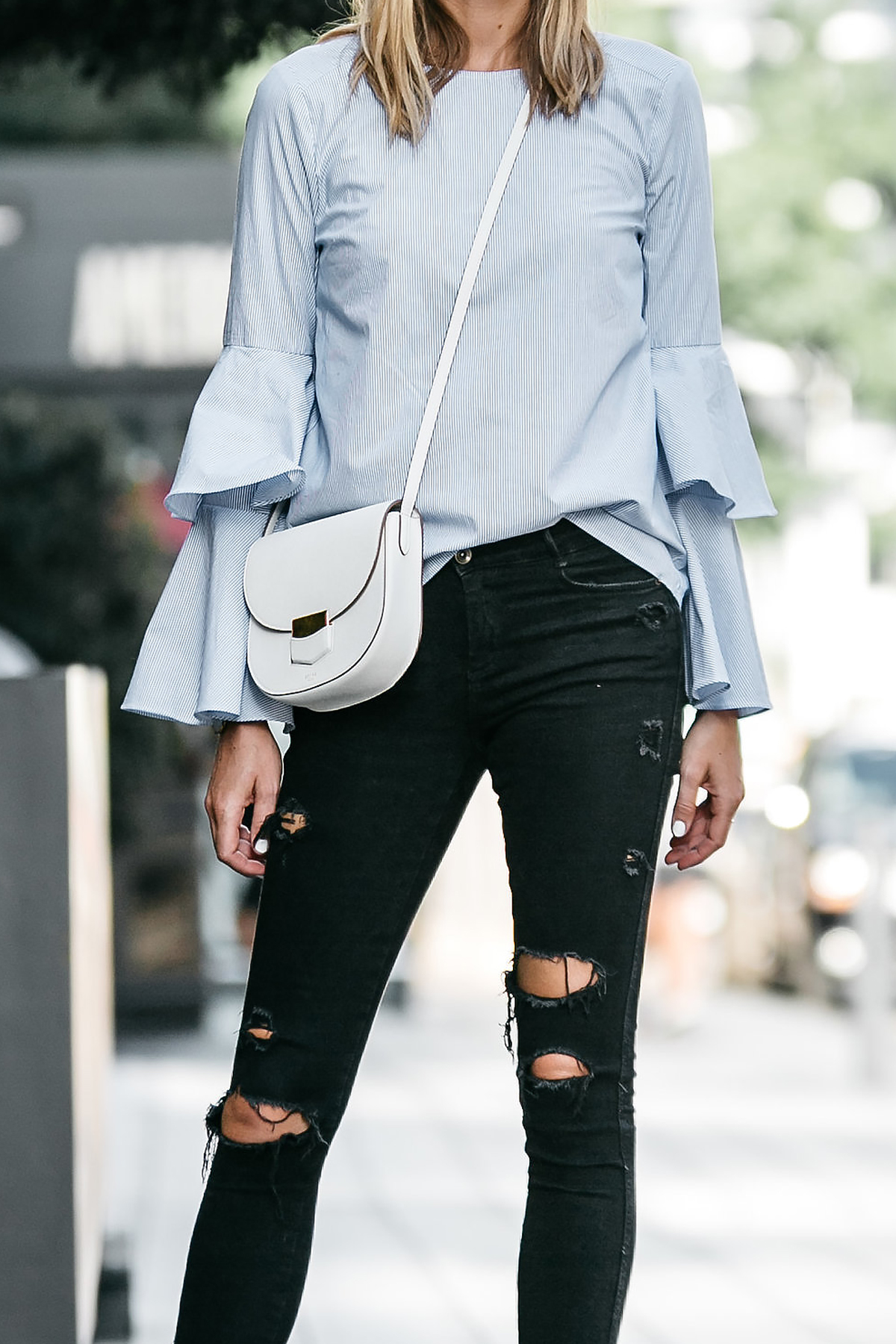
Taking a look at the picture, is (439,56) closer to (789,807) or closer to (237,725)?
(237,725)

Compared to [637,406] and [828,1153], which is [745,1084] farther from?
[637,406]

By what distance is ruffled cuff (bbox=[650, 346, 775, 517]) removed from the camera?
6.61 ft

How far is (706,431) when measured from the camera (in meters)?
2.04

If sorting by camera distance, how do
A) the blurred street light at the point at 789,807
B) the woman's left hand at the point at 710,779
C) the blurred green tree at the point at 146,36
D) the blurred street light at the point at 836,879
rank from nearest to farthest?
the woman's left hand at the point at 710,779 < the blurred green tree at the point at 146,36 < the blurred street light at the point at 836,879 < the blurred street light at the point at 789,807

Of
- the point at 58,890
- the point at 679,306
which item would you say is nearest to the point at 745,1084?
the point at 58,890

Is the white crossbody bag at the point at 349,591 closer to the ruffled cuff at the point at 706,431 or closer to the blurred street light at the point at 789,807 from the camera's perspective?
the ruffled cuff at the point at 706,431

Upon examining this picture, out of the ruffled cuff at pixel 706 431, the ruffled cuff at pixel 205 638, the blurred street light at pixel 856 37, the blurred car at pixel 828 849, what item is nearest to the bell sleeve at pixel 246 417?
the ruffled cuff at pixel 205 638

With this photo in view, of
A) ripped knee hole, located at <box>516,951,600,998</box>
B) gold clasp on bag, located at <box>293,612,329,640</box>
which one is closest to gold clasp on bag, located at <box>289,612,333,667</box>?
gold clasp on bag, located at <box>293,612,329,640</box>

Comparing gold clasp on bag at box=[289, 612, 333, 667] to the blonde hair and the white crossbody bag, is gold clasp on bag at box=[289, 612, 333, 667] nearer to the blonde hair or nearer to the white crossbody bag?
the white crossbody bag

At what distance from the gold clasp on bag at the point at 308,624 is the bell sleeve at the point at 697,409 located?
1.29ft

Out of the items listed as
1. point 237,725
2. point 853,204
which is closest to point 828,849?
point 237,725

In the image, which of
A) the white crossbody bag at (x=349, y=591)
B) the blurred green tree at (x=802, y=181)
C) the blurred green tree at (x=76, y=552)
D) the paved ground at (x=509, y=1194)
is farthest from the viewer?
the blurred green tree at (x=802, y=181)

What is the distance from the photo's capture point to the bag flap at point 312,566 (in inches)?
74.1

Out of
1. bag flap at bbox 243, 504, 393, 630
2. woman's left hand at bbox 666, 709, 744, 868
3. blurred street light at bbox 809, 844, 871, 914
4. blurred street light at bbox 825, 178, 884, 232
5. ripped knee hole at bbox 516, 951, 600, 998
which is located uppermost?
blurred street light at bbox 825, 178, 884, 232
